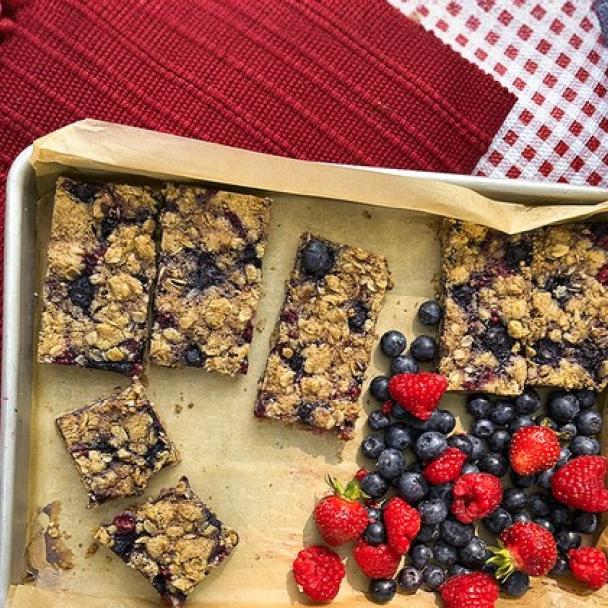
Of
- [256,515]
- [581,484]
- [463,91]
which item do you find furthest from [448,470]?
[463,91]

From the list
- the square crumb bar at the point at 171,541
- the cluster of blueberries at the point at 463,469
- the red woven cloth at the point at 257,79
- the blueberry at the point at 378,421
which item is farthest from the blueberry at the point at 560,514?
the red woven cloth at the point at 257,79

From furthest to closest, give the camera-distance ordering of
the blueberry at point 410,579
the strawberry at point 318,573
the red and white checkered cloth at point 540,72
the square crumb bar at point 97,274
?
1. the red and white checkered cloth at point 540,72
2. the blueberry at point 410,579
3. the strawberry at point 318,573
4. the square crumb bar at point 97,274

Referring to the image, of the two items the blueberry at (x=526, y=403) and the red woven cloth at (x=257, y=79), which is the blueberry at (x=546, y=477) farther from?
the red woven cloth at (x=257, y=79)

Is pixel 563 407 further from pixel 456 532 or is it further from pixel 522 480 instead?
pixel 456 532

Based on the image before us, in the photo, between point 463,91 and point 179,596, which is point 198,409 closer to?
point 179,596

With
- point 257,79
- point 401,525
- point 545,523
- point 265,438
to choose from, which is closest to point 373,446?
point 401,525

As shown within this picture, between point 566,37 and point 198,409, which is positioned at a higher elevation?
point 566,37

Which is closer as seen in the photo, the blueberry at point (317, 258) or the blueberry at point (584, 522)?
the blueberry at point (317, 258)
